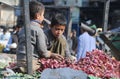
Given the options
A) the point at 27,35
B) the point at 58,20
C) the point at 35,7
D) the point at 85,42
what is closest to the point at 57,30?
the point at 58,20

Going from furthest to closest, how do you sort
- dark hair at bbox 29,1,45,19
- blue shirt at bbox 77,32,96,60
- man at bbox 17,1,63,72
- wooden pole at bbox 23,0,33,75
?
1. blue shirt at bbox 77,32,96,60
2. dark hair at bbox 29,1,45,19
3. man at bbox 17,1,63,72
4. wooden pole at bbox 23,0,33,75

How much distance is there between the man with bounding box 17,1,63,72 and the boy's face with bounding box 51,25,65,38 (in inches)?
10.9

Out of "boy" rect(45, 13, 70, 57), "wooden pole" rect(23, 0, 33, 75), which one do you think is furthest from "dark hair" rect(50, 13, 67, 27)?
"wooden pole" rect(23, 0, 33, 75)

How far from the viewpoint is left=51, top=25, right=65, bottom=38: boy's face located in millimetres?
5180

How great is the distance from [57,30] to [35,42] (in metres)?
0.49

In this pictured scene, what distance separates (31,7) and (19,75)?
0.89 metres

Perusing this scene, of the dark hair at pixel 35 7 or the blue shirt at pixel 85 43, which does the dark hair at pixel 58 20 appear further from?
the blue shirt at pixel 85 43

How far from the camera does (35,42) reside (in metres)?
4.83

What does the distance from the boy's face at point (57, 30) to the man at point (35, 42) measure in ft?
0.91

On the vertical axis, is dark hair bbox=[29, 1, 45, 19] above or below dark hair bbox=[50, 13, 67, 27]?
above

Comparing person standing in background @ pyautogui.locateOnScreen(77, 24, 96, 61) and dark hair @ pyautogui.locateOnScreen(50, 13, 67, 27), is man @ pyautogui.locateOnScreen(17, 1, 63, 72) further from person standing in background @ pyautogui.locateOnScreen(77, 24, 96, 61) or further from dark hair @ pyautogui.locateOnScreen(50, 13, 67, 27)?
person standing in background @ pyautogui.locateOnScreen(77, 24, 96, 61)

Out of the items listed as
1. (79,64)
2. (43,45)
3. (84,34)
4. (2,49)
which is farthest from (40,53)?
(2,49)

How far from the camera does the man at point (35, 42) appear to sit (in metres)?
4.79

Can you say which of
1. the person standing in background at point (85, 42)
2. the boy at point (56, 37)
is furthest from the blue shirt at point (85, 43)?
the boy at point (56, 37)
